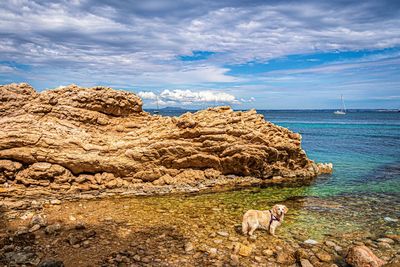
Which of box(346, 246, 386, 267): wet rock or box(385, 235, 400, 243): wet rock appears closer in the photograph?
box(346, 246, 386, 267): wet rock

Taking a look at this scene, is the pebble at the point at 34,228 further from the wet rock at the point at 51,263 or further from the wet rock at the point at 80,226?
the wet rock at the point at 51,263

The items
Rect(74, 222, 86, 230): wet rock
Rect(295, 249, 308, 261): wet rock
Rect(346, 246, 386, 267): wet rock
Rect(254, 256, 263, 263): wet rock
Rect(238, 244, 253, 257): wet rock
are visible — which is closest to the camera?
Rect(346, 246, 386, 267): wet rock

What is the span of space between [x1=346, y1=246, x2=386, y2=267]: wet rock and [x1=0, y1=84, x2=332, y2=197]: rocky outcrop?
9.81 metres

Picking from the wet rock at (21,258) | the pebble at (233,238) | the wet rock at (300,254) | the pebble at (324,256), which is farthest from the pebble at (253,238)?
the wet rock at (21,258)

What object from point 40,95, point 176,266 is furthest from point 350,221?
point 40,95

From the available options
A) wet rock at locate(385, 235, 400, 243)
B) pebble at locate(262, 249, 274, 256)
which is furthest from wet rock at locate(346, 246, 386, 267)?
wet rock at locate(385, 235, 400, 243)

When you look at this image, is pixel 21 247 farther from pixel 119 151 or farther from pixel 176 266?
pixel 119 151

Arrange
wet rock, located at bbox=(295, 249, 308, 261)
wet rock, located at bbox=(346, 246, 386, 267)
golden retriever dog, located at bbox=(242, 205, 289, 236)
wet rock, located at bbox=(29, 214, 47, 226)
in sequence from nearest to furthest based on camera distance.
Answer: wet rock, located at bbox=(346, 246, 386, 267)
wet rock, located at bbox=(295, 249, 308, 261)
golden retriever dog, located at bbox=(242, 205, 289, 236)
wet rock, located at bbox=(29, 214, 47, 226)

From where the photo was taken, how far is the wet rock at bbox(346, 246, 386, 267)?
8695 millimetres

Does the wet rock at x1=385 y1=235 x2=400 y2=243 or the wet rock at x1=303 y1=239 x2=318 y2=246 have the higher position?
the wet rock at x1=303 y1=239 x2=318 y2=246

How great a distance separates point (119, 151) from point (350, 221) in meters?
11.9

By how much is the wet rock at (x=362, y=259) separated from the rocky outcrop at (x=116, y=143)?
9813 mm

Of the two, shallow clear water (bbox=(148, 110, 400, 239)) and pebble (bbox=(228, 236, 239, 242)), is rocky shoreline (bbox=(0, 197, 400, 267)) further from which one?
shallow clear water (bbox=(148, 110, 400, 239))

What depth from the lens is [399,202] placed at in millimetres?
15852
